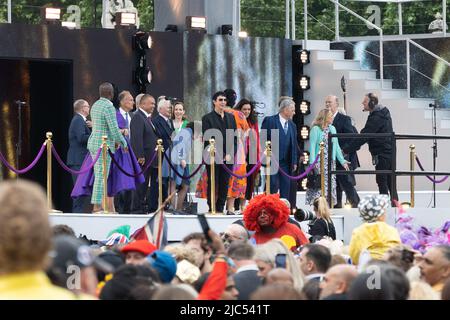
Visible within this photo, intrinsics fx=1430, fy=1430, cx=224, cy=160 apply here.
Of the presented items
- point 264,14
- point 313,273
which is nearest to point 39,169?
point 264,14

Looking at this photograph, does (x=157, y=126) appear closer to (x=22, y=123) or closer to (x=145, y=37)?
(x=145, y=37)

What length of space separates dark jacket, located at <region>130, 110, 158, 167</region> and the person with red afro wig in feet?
16.9

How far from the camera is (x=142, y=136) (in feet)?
62.7

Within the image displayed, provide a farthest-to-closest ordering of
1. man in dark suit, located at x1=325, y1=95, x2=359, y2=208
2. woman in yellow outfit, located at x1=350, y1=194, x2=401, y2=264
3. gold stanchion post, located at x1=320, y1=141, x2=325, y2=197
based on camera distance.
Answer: gold stanchion post, located at x1=320, y1=141, x2=325, y2=197 → man in dark suit, located at x1=325, y1=95, x2=359, y2=208 → woman in yellow outfit, located at x1=350, y1=194, x2=401, y2=264

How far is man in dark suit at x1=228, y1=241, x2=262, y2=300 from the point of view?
8656mm

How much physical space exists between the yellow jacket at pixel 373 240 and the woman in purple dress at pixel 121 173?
24.6 feet

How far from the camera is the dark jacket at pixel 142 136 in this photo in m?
19.0

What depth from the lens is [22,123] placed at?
24469 mm

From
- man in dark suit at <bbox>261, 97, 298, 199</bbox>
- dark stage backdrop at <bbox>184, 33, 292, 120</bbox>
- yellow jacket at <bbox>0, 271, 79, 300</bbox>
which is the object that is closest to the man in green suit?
man in dark suit at <bbox>261, 97, 298, 199</bbox>

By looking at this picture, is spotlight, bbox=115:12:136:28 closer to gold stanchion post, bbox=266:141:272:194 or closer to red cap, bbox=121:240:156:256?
gold stanchion post, bbox=266:141:272:194

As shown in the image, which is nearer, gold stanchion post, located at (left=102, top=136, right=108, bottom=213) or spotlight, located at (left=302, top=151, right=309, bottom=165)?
gold stanchion post, located at (left=102, top=136, right=108, bottom=213)

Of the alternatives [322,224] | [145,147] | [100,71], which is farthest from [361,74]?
[322,224]

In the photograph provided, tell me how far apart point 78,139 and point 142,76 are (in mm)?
3586

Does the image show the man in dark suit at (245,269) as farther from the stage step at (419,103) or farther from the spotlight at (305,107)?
the stage step at (419,103)
